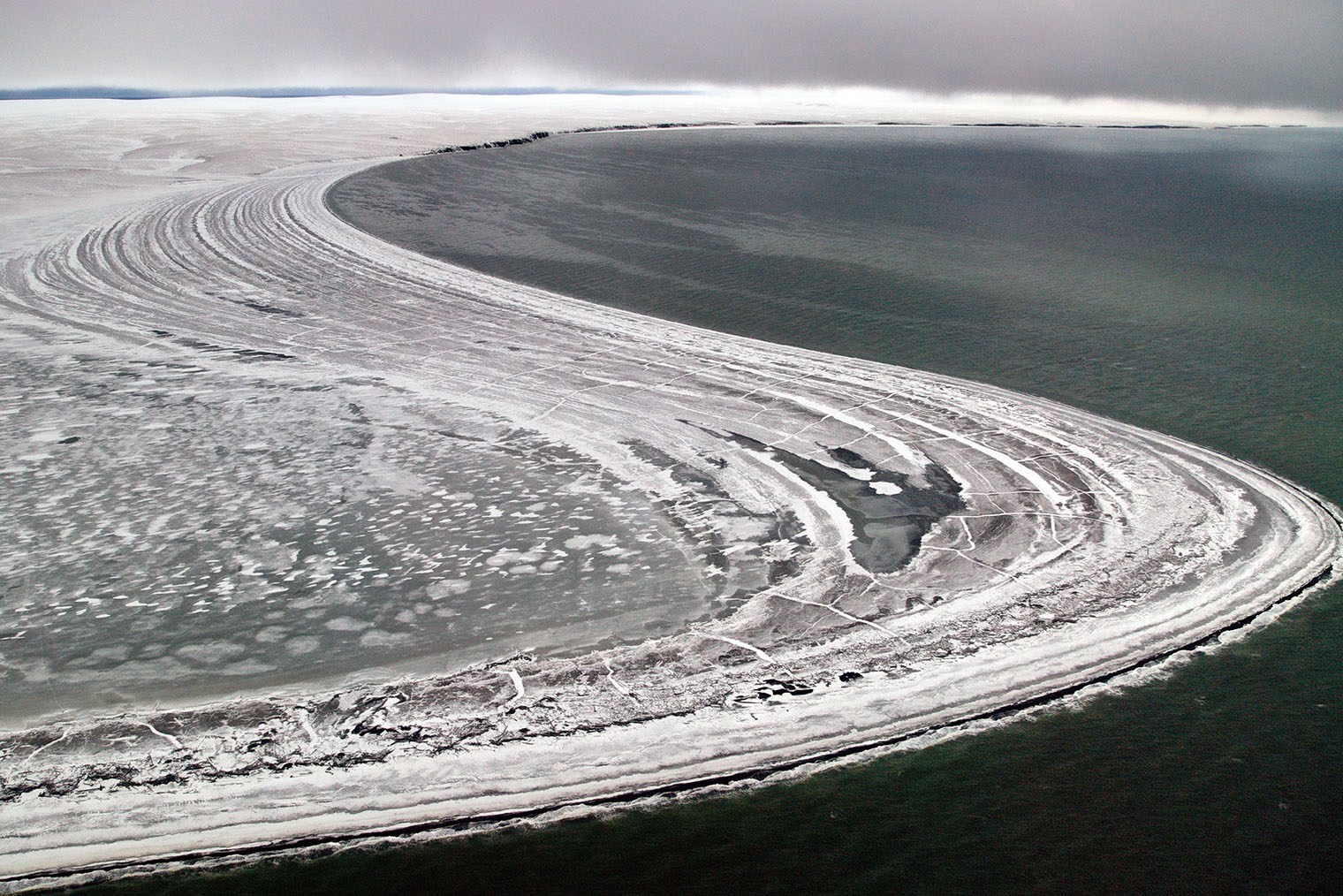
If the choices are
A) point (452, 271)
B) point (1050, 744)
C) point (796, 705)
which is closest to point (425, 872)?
point (796, 705)

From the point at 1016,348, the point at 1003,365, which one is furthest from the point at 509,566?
the point at 1016,348

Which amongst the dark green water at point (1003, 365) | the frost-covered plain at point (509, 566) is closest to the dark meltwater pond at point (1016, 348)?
the dark green water at point (1003, 365)

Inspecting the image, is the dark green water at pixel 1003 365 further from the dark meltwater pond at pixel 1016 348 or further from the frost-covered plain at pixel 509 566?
the frost-covered plain at pixel 509 566

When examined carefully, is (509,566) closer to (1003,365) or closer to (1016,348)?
(1003,365)

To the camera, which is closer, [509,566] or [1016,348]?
[509,566]

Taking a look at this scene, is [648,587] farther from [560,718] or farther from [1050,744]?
[1050,744]

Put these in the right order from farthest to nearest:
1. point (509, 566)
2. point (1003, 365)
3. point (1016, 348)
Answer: point (1016, 348) → point (1003, 365) → point (509, 566)
